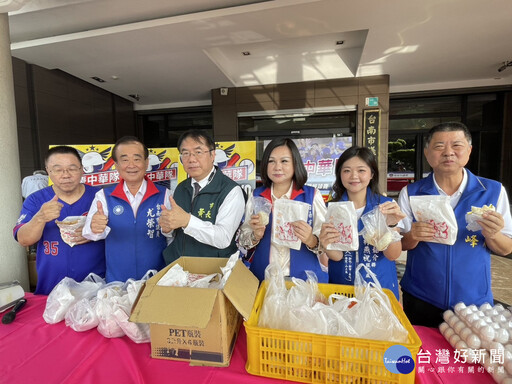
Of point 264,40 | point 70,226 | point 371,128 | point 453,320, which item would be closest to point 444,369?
point 453,320

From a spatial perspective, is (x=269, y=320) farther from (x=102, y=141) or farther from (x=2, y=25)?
(x=102, y=141)

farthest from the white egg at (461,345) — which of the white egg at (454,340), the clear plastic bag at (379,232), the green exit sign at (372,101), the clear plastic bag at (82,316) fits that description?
the green exit sign at (372,101)

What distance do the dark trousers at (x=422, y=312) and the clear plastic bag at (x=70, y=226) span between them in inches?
80.4

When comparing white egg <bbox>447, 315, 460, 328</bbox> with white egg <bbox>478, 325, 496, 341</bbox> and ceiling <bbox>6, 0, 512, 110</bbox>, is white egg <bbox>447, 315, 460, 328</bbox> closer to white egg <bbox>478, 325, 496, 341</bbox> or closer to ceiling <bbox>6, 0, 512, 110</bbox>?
white egg <bbox>478, 325, 496, 341</bbox>

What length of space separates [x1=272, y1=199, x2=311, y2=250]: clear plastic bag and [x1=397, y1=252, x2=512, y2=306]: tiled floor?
9.66 feet

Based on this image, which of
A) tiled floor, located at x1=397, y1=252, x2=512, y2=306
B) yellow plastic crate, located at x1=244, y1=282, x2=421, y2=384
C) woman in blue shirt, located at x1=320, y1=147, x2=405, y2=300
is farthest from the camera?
tiled floor, located at x1=397, y1=252, x2=512, y2=306

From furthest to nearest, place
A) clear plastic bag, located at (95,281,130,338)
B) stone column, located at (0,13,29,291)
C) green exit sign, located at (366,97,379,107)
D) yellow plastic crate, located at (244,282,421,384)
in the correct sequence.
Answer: green exit sign, located at (366,97,379,107) → stone column, located at (0,13,29,291) → clear plastic bag, located at (95,281,130,338) → yellow plastic crate, located at (244,282,421,384)

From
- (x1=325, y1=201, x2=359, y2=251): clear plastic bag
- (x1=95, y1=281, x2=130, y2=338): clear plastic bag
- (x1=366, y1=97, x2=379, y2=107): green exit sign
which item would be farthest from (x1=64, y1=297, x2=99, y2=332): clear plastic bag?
(x1=366, y1=97, x2=379, y2=107): green exit sign

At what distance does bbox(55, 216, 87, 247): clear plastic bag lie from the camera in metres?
1.44

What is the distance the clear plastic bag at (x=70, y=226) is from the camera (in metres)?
1.44

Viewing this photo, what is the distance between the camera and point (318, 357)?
775 mm

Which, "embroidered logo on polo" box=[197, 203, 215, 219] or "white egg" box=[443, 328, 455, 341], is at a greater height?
"embroidered logo on polo" box=[197, 203, 215, 219]

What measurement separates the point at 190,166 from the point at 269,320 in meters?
0.98

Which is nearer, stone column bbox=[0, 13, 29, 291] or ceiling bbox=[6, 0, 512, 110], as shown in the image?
stone column bbox=[0, 13, 29, 291]
